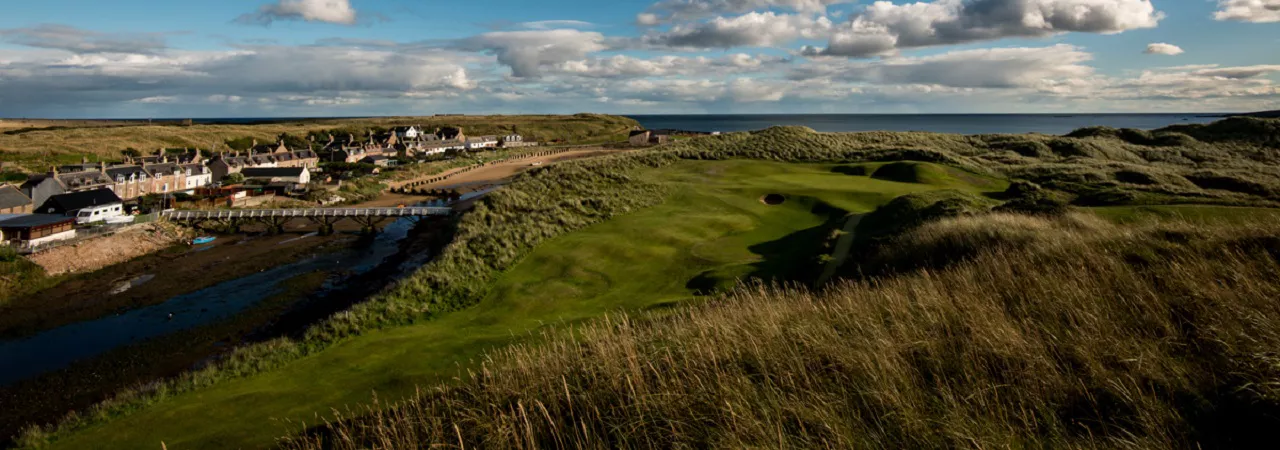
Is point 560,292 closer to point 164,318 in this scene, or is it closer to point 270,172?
point 164,318

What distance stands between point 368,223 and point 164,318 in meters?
23.8

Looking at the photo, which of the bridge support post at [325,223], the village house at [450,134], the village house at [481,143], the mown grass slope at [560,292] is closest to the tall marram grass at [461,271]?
the mown grass slope at [560,292]

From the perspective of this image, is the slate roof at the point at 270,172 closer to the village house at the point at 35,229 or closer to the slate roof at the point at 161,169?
the slate roof at the point at 161,169

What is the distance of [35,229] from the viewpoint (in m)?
36.9

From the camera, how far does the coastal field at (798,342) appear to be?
4.71 meters

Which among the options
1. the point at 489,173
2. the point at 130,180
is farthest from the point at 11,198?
the point at 489,173

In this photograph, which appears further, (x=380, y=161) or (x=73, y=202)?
(x=380, y=161)

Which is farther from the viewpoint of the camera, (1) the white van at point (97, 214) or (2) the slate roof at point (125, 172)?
(2) the slate roof at point (125, 172)

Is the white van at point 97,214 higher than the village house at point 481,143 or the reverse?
the reverse

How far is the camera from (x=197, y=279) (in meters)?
33.7

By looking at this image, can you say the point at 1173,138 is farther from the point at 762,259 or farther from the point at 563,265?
the point at 563,265

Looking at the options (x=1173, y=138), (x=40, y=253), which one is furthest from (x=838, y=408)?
(x=1173, y=138)

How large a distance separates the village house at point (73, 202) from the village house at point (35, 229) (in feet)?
14.0

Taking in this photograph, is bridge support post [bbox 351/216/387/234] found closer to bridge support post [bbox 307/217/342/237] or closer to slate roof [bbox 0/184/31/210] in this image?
bridge support post [bbox 307/217/342/237]
